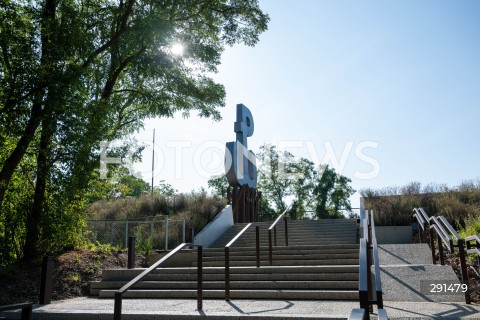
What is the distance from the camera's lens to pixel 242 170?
18.2m

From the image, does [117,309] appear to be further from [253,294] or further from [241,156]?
[241,156]

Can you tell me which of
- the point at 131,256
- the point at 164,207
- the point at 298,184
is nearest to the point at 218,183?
the point at 298,184

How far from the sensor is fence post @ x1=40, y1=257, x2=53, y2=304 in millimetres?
7461

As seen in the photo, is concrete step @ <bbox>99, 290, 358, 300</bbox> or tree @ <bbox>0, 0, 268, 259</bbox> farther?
tree @ <bbox>0, 0, 268, 259</bbox>

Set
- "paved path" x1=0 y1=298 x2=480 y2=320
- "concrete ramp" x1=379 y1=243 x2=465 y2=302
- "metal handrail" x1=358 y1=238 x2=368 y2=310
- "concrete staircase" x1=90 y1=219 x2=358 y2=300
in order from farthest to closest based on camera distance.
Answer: "concrete staircase" x1=90 y1=219 x2=358 y2=300
"concrete ramp" x1=379 y1=243 x2=465 y2=302
"paved path" x1=0 y1=298 x2=480 y2=320
"metal handrail" x1=358 y1=238 x2=368 y2=310

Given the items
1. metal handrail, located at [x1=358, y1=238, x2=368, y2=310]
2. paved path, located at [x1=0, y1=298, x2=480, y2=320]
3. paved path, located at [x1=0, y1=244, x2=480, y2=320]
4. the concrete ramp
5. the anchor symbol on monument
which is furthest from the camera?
the anchor symbol on monument

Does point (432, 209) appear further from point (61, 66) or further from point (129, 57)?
point (61, 66)

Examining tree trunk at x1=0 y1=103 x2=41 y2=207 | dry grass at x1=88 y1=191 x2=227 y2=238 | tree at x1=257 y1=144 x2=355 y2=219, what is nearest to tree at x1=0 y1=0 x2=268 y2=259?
tree trunk at x1=0 y1=103 x2=41 y2=207

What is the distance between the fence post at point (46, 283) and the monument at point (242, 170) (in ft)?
33.5

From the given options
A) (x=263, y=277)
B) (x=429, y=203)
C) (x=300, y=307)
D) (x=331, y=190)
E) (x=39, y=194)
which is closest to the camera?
(x=300, y=307)

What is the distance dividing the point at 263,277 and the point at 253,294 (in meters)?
0.77

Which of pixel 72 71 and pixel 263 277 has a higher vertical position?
pixel 72 71

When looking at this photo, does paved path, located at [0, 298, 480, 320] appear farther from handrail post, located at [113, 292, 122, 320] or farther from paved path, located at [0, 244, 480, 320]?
handrail post, located at [113, 292, 122, 320]

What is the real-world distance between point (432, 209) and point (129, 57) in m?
13.4
